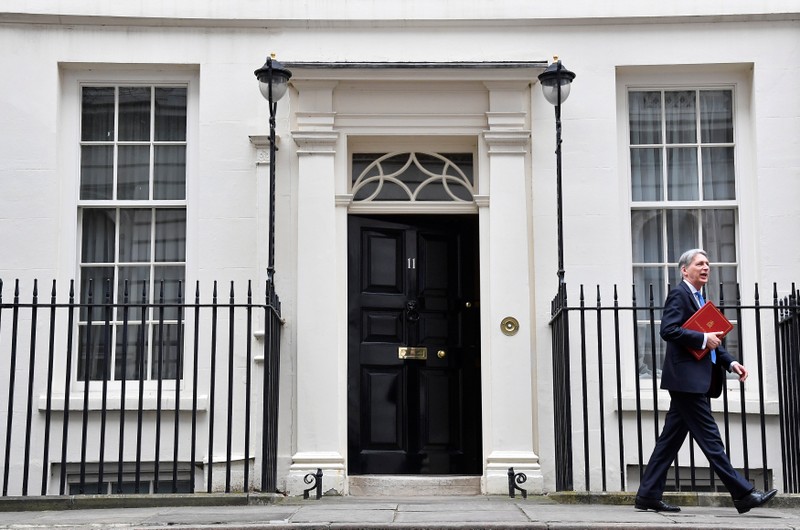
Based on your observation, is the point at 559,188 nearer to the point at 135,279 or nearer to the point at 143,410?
the point at 135,279

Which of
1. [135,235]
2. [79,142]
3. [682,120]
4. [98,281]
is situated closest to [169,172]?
[135,235]

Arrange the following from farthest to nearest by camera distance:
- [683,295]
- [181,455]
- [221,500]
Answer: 1. [181,455]
2. [221,500]
3. [683,295]

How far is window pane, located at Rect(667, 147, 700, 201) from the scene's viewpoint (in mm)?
10156

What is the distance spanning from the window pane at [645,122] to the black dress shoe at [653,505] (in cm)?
356

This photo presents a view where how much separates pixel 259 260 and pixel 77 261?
159 centimetres

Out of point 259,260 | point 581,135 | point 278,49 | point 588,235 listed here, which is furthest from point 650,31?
point 259,260

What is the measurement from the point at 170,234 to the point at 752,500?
526 centimetres

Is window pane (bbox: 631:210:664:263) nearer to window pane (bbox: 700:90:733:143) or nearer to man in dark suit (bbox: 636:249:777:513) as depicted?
window pane (bbox: 700:90:733:143)

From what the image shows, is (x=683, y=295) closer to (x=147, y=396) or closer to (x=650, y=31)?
(x=650, y=31)

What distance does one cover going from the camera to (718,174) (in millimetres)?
10172

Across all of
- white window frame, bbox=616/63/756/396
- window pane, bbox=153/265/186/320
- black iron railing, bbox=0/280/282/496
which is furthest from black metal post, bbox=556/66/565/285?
window pane, bbox=153/265/186/320

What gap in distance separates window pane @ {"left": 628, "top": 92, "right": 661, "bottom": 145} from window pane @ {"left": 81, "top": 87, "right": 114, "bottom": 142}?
14.8ft

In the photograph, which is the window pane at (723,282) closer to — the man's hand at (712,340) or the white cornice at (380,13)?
the white cornice at (380,13)

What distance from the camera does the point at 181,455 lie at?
31.7 feet
